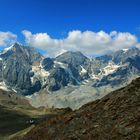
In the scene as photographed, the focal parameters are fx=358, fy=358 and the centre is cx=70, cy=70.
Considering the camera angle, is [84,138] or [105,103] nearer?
[84,138]

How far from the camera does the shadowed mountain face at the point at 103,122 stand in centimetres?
1998

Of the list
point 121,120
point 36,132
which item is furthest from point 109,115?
point 36,132

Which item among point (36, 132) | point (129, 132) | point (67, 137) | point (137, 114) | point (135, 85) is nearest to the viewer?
point (129, 132)

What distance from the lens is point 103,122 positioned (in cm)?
2194

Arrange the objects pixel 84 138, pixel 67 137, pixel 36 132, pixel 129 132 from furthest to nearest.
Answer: pixel 36 132 < pixel 67 137 < pixel 84 138 < pixel 129 132

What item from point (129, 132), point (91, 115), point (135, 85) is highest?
point (135, 85)

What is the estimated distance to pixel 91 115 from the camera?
23.7 meters

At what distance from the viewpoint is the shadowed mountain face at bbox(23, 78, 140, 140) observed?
787 inches

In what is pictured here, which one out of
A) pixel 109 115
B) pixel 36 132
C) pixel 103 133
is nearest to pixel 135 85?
pixel 109 115

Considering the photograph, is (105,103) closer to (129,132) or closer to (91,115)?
(91,115)

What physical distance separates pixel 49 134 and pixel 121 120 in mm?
6799

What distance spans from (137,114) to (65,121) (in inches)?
270

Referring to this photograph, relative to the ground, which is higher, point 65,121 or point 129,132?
point 65,121

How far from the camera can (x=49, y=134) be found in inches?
1011
